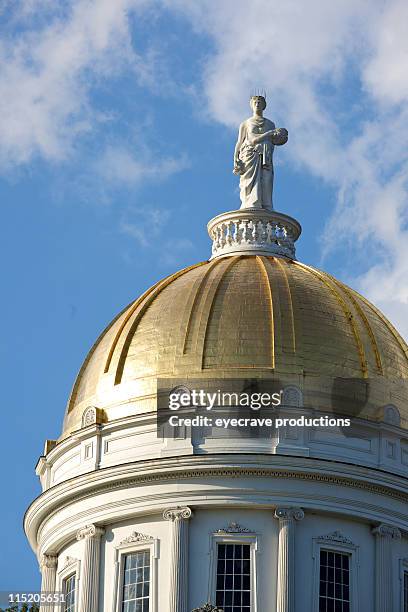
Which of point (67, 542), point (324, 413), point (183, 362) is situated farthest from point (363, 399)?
point (67, 542)

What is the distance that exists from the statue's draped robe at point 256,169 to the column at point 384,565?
14681 millimetres

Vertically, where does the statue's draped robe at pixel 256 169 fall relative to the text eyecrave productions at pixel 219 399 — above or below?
above

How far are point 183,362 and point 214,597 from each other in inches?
320

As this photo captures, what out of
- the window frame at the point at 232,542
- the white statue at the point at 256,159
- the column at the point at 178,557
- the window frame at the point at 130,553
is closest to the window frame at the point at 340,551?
the window frame at the point at 232,542

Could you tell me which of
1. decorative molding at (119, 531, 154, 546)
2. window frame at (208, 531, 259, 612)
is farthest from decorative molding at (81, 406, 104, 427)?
window frame at (208, 531, 259, 612)

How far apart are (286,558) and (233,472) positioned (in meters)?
3.24

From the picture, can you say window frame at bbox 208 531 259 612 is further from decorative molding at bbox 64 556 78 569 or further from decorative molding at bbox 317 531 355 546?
decorative molding at bbox 64 556 78 569

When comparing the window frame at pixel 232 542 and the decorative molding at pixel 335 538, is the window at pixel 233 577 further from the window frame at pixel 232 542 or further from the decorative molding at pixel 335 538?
the decorative molding at pixel 335 538

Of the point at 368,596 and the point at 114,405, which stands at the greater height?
the point at 114,405

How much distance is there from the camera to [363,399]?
246 feet

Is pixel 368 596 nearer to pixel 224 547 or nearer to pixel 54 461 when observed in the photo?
pixel 224 547

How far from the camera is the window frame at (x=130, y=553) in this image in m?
72.4

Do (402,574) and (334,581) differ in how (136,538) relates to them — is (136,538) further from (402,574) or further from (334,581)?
(402,574)

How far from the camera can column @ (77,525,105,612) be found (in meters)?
73.4
